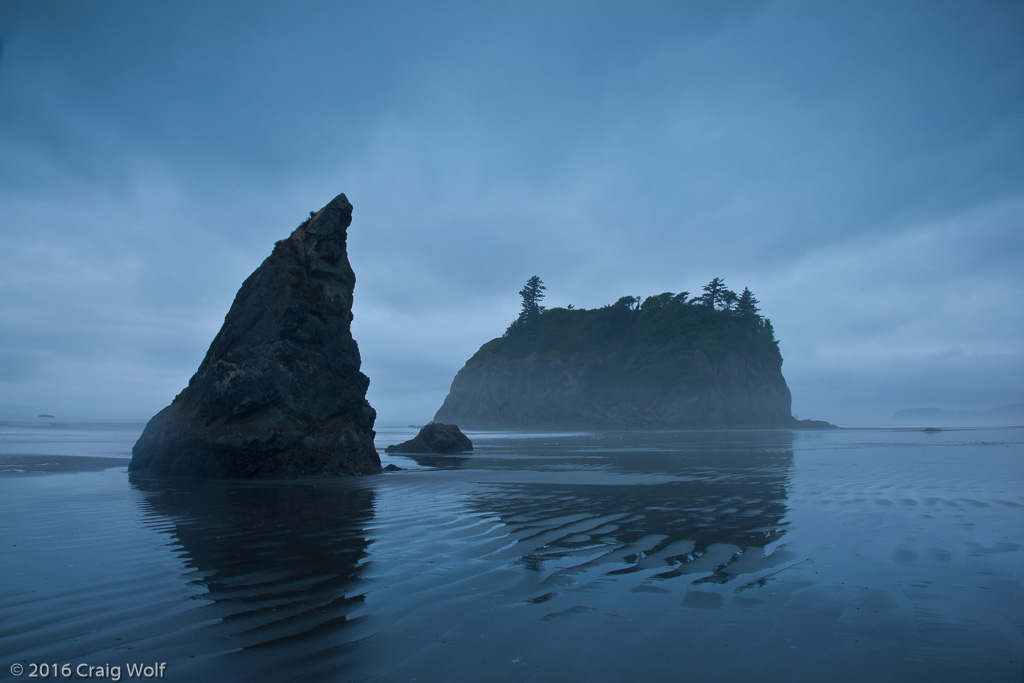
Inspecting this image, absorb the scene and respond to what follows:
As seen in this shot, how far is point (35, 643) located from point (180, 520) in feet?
17.3

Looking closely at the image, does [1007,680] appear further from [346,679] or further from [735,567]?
[346,679]

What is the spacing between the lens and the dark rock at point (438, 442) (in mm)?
27188

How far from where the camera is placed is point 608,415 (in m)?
91.0

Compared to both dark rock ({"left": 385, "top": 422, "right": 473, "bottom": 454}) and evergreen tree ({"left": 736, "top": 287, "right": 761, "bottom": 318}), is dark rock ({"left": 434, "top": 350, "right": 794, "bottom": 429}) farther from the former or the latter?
dark rock ({"left": 385, "top": 422, "right": 473, "bottom": 454})

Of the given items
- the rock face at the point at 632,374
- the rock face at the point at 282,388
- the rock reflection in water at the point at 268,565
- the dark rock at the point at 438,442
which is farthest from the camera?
the rock face at the point at 632,374

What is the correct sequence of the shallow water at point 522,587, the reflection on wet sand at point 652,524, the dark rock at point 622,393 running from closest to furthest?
the shallow water at point 522,587 < the reflection on wet sand at point 652,524 < the dark rock at point 622,393

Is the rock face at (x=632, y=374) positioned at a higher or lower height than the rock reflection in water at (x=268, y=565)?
higher

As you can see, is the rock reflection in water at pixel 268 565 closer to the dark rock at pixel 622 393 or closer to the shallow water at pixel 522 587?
the shallow water at pixel 522 587

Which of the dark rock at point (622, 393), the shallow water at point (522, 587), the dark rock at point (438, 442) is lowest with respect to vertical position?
the shallow water at point (522, 587)

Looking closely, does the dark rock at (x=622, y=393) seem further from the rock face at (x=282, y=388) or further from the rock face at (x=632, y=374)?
the rock face at (x=282, y=388)

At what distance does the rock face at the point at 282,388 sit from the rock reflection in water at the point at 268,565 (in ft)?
12.2

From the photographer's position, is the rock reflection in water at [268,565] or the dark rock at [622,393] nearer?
the rock reflection in water at [268,565]

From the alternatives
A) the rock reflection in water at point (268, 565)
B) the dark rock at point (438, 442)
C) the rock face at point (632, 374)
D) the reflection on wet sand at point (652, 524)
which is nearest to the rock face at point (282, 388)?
the rock reflection in water at point (268, 565)

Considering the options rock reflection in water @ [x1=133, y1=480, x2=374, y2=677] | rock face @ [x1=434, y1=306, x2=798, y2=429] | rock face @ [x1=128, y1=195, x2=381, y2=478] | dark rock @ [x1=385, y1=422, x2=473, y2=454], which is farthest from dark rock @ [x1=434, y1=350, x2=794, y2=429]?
rock reflection in water @ [x1=133, y1=480, x2=374, y2=677]
